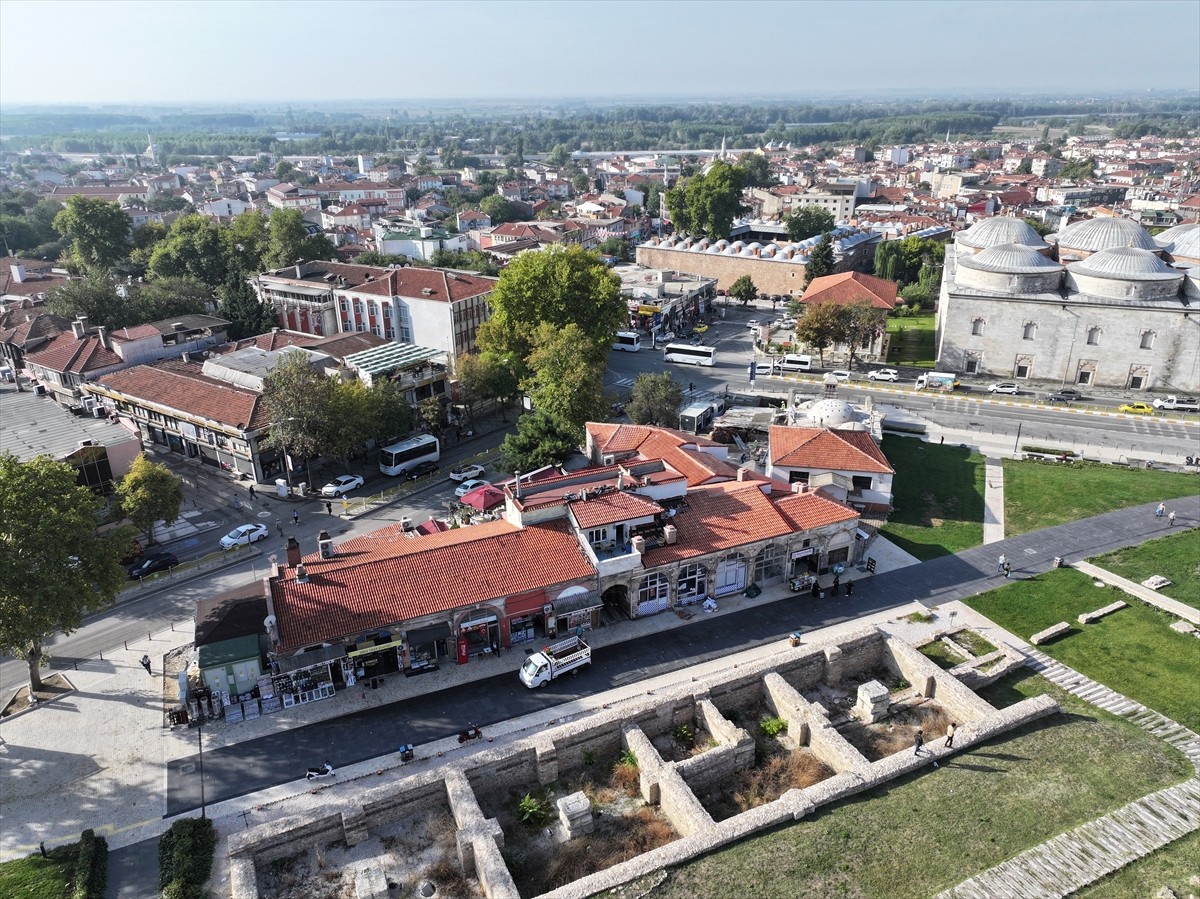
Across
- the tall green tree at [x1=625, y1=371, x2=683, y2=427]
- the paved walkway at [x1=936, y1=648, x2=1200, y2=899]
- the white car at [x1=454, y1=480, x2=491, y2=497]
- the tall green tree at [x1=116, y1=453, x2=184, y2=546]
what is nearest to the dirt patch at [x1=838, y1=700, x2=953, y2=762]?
the paved walkway at [x1=936, y1=648, x2=1200, y2=899]

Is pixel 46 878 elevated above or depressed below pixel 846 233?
below

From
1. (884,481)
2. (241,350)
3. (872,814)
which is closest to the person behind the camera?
(872,814)

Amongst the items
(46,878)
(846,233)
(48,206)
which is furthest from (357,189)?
(46,878)

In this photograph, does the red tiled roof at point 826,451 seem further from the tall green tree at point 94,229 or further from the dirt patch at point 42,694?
the tall green tree at point 94,229

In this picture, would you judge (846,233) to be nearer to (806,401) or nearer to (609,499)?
(806,401)

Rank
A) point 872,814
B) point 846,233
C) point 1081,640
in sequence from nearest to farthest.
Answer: point 872,814, point 1081,640, point 846,233

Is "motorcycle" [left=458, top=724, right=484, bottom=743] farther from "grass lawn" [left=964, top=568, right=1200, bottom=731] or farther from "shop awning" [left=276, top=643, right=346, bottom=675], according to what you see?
"grass lawn" [left=964, top=568, right=1200, bottom=731]
